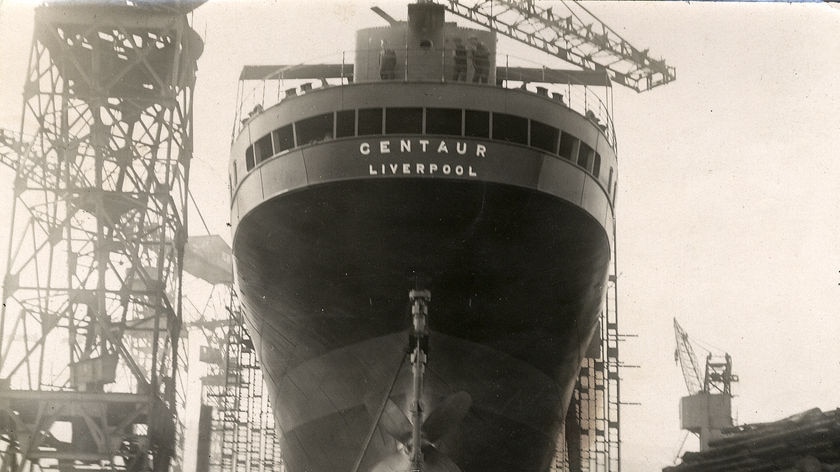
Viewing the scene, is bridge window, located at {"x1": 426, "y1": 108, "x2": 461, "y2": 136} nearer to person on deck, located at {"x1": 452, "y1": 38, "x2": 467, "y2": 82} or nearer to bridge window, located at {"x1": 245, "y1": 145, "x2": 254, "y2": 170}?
person on deck, located at {"x1": 452, "y1": 38, "x2": 467, "y2": 82}

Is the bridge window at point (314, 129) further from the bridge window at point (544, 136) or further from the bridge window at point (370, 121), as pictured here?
the bridge window at point (544, 136)

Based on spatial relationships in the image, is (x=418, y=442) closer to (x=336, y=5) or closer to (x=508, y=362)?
(x=508, y=362)

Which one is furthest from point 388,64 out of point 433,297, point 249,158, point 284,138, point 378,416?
point 378,416

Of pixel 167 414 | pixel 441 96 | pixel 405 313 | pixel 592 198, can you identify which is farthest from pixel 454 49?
pixel 167 414

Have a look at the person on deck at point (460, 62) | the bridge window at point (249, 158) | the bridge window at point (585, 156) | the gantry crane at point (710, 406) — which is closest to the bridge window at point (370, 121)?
the person on deck at point (460, 62)

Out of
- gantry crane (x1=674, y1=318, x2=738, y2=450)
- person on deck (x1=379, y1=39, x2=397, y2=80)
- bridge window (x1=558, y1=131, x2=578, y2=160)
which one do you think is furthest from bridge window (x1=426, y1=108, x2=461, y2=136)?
gantry crane (x1=674, y1=318, x2=738, y2=450)
